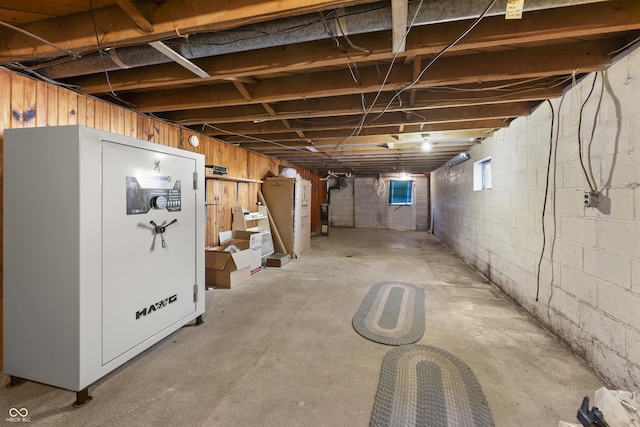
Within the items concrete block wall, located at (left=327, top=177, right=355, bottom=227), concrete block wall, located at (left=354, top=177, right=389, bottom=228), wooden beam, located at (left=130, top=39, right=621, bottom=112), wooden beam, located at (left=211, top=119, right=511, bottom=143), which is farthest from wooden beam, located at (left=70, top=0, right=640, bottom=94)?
concrete block wall, located at (left=327, top=177, right=355, bottom=227)

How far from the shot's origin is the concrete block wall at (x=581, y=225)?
1.54 m

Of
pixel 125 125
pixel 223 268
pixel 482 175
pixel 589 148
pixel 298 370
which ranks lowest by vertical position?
pixel 298 370

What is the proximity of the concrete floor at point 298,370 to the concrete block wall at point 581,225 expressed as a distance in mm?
248

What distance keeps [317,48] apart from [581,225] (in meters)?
2.31

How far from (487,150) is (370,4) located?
11.0ft

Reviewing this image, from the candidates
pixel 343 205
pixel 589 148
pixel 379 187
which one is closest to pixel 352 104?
pixel 589 148

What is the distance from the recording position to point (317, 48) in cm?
174

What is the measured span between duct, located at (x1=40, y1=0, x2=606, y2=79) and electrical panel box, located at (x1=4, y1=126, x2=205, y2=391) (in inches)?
24.5

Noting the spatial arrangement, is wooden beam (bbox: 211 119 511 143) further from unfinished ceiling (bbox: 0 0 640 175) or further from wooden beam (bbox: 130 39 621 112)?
wooden beam (bbox: 130 39 621 112)

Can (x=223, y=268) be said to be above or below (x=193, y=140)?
below

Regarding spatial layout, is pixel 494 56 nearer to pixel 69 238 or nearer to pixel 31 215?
pixel 69 238

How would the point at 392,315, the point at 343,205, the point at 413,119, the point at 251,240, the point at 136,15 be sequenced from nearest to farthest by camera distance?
1. the point at 136,15
2. the point at 392,315
3. the point at 413,119
4. the point at 251,240
5. the point at 343,205

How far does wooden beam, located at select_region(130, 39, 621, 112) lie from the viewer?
174 centimetres

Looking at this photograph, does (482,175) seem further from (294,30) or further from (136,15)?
(136,15)
